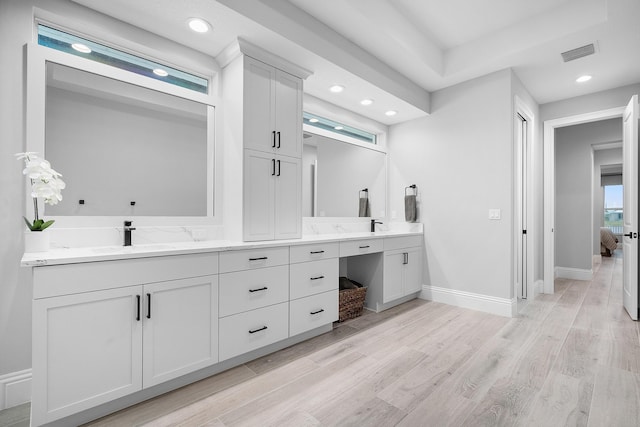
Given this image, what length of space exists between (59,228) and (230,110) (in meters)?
1.44

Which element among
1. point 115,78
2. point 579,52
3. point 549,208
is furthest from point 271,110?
point 549,208

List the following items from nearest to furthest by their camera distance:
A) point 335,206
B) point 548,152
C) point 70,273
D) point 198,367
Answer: point 70,273 → point 198,367 → point 335,206 → point 548,152

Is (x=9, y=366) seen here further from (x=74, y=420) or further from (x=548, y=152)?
(x=548, y=152)

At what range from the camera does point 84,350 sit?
153 cm

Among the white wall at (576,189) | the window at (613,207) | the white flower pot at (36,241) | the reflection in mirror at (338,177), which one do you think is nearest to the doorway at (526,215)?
the reflection in mirror at (338,177)

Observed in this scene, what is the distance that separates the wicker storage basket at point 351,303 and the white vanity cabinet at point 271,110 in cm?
145

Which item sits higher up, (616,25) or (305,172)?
(616,25)

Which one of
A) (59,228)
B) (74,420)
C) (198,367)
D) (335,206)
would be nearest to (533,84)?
(335,206)

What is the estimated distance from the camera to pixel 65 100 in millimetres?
1967

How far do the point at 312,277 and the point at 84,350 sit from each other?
1552 mm

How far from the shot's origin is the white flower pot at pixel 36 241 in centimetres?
163

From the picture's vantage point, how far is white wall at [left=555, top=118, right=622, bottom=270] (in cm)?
502

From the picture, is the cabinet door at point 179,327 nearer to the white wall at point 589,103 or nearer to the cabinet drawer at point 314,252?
the cabinet drawer at point 314,252

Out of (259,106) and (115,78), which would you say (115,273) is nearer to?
(115,78)
